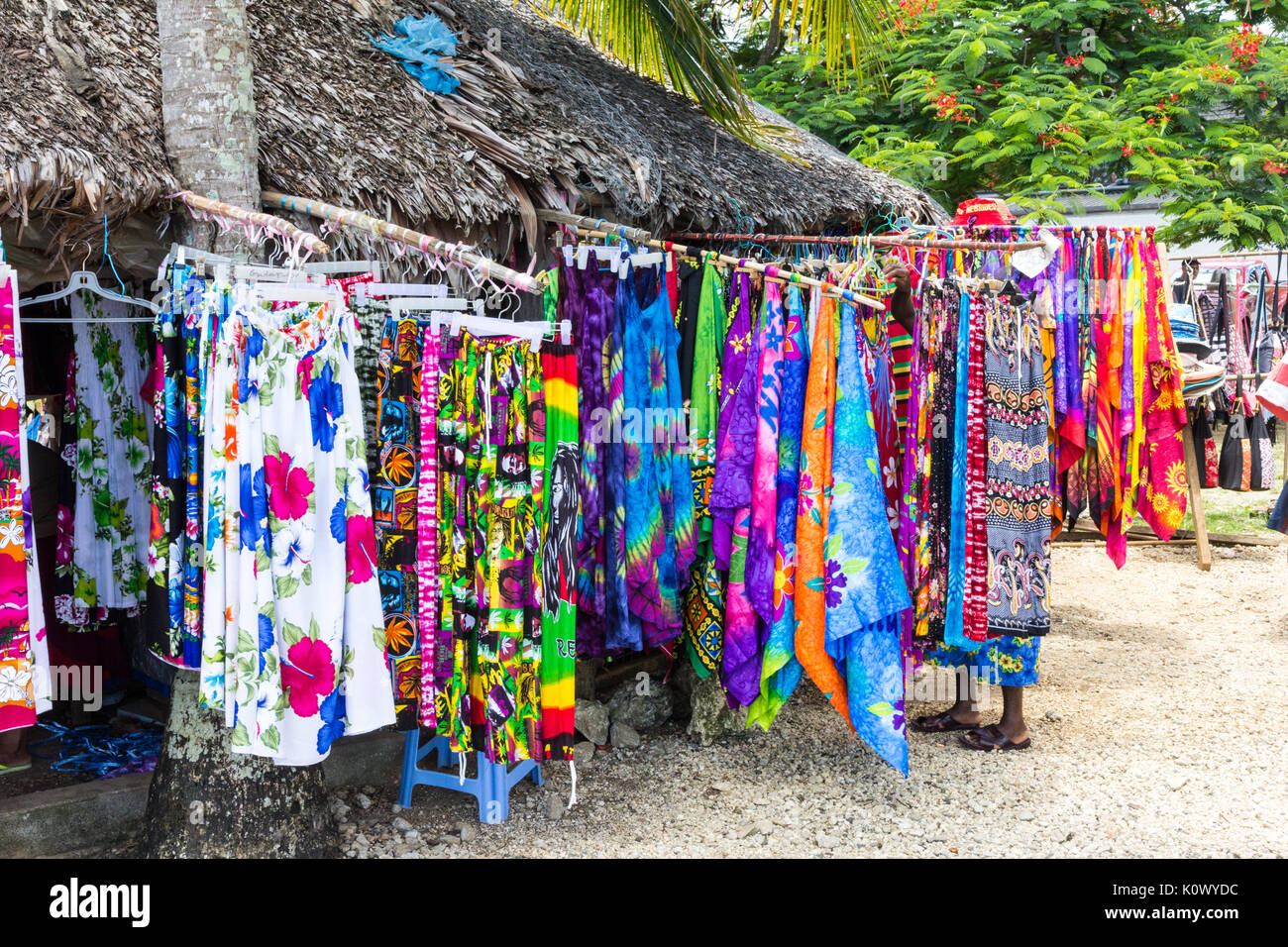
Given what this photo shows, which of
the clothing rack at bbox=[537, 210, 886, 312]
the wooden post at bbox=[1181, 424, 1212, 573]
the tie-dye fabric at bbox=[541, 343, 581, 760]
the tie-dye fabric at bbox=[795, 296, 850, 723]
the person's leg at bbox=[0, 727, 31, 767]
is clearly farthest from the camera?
the wooden post at bbox=[1181, 424, 1212, 573]

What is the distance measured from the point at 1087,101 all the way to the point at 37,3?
7.77 meters

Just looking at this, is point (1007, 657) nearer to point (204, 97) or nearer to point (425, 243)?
point (425, 243)

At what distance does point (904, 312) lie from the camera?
4375 millimetres

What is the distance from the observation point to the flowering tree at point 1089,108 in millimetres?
8406

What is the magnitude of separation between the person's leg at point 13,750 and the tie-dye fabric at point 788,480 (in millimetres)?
2853

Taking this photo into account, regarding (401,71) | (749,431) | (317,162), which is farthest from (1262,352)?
(317,162)

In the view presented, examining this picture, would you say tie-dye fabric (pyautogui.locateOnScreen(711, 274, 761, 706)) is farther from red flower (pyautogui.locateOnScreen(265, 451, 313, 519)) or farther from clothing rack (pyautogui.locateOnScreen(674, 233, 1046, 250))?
red flower (pyautogui.locateOnScreen(265, 451, 313, 519))

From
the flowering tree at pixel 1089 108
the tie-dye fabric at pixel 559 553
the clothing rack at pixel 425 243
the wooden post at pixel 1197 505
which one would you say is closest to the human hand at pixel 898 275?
the tie-dye fabric at pixel 559 553

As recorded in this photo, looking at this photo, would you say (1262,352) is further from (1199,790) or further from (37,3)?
(37,3)

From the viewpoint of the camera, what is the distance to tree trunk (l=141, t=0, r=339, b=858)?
330cm

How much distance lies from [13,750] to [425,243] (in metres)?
2.65

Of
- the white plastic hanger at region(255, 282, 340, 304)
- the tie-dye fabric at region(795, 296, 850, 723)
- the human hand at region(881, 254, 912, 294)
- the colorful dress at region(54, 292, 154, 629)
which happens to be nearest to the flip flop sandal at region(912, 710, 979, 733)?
the tie-dye fabric at region(795, 296, 850, 723)

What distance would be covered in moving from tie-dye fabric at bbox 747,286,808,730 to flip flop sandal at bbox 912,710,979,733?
1.16m

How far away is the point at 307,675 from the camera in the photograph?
3.02 metres
